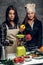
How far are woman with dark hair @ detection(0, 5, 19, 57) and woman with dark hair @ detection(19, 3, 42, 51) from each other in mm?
127

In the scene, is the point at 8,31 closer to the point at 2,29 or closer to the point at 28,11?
the point at 2,29

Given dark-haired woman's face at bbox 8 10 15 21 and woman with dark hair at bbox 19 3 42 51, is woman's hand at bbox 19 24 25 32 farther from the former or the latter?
dark-haired woman's face at bbox 8 10 15 21

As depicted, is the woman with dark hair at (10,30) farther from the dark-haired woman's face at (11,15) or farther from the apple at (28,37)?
the apple at (28,37)

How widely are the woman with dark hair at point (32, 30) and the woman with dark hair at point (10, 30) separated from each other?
5.0 inches

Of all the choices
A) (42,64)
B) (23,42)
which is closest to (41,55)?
(42,64)

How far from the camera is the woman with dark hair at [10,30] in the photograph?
8.82 ft

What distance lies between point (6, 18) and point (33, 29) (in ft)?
1.20

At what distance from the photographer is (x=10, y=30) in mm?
2740

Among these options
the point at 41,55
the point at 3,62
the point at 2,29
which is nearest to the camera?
the point at 3,62

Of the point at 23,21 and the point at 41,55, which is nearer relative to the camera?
the point at 41,55

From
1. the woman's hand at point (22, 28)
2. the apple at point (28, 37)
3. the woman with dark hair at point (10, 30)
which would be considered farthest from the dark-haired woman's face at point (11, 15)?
the apple at point (28, 37)

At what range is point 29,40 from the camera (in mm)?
2822

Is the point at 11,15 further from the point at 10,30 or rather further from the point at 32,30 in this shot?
the point at 32,30

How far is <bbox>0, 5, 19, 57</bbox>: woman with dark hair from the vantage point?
269cm
